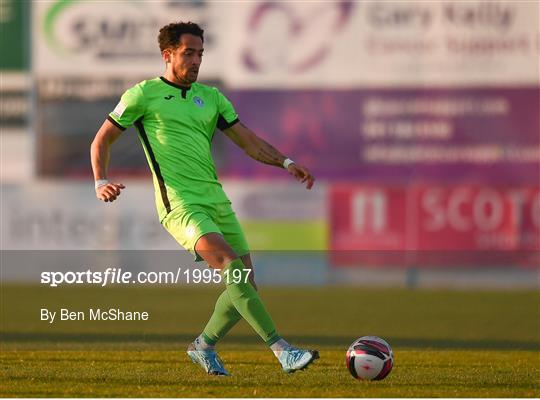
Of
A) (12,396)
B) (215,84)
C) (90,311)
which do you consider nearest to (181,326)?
(90,311)

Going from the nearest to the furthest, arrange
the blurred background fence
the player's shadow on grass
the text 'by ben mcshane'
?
the player's shadow on grass, the text 'by ben mcshane', the blurred background fence

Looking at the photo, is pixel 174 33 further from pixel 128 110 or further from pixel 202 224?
pixel 202 224

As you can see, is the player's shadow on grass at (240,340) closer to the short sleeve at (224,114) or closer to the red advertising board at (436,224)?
the short sleeve at (224,114)

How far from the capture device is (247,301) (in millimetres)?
8156

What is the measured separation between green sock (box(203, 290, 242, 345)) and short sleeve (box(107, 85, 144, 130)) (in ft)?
4.15

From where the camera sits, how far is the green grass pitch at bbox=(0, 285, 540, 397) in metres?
7.88

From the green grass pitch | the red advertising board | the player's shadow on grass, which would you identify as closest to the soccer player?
the green grass pitch

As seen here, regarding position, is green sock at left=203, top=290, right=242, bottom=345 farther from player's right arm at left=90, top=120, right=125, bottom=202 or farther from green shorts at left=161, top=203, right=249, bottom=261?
player's right arm at left=90, top=120, right=125, bottom=202

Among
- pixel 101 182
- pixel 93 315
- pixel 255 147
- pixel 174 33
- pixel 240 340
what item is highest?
pixel 174 33

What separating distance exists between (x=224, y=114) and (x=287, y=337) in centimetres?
392

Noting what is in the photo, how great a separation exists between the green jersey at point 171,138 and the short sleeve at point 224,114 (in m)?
0.26

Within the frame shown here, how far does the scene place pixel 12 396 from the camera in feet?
24.3

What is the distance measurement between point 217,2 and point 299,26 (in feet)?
4.42

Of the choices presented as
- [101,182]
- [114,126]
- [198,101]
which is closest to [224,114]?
[198,101]
